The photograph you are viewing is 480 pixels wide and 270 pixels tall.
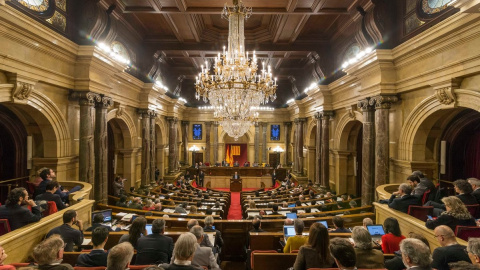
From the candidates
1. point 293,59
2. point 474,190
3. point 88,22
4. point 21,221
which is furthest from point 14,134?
point 293,59

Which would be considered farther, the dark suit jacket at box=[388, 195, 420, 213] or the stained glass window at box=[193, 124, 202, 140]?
the stained glass window at box=[193, 124, 202, 140]

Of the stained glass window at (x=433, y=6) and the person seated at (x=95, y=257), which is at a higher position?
the stained glass window at (x=433, y=6)

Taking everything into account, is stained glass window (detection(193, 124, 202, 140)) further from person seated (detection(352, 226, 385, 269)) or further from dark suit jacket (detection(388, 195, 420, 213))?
person seated (detection(352, 226, 385, 269))

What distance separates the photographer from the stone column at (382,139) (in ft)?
27.0

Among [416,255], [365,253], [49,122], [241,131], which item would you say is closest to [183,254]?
[365,253]

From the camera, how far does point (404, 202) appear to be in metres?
5.28

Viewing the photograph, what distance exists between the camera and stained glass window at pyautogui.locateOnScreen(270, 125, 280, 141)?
950 inches

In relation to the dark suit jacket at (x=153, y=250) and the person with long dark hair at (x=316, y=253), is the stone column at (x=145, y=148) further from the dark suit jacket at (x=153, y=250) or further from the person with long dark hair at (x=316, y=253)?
the person with long dark hair at (x=316, y=253)

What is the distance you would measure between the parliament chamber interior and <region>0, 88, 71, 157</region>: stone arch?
5 centimetres

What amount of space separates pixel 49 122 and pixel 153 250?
6.11 meters

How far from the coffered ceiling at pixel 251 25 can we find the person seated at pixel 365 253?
809cm

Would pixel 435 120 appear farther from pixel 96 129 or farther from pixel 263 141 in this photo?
pixel 263 141

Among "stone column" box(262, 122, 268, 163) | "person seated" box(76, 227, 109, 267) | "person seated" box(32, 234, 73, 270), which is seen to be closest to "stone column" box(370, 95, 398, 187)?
"person seated" box(76, 227, 109, 267)

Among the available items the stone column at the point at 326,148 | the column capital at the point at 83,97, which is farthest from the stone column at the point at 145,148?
the stone column at the point at 326,148
